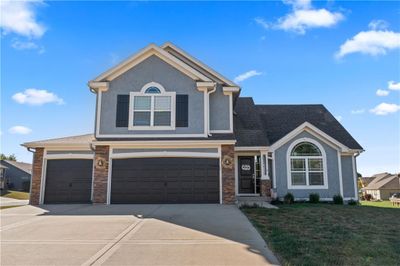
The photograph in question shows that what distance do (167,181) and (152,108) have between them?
3595mm

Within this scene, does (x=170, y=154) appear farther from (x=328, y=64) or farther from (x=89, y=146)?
(x=328, y=64)

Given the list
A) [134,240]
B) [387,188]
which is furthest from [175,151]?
[387,188]

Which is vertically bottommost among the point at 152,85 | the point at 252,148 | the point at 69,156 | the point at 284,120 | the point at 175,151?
the point at 69,156

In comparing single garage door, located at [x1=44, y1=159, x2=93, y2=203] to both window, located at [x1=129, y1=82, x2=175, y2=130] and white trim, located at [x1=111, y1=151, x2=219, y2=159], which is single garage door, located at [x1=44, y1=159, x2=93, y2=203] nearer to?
white trim, located at [x1=111, y1=151, x2=219, y2=159]

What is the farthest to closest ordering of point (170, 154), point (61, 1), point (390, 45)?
point (170, 154) → point (390, 45) → point (61, 1)

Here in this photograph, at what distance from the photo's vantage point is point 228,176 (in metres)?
13.6

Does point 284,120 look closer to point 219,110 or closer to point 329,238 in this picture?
point 219,110

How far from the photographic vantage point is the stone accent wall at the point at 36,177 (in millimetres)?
14734

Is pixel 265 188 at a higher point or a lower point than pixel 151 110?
lower

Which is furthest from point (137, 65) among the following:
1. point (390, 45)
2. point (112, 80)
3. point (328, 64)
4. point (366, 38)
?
point (390, 45)

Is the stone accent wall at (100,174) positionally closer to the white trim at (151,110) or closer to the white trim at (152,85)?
the white trim at (151,110)

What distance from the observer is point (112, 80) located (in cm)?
1487

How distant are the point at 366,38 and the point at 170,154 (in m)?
9.63

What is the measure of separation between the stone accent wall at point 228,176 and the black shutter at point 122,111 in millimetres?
4877
